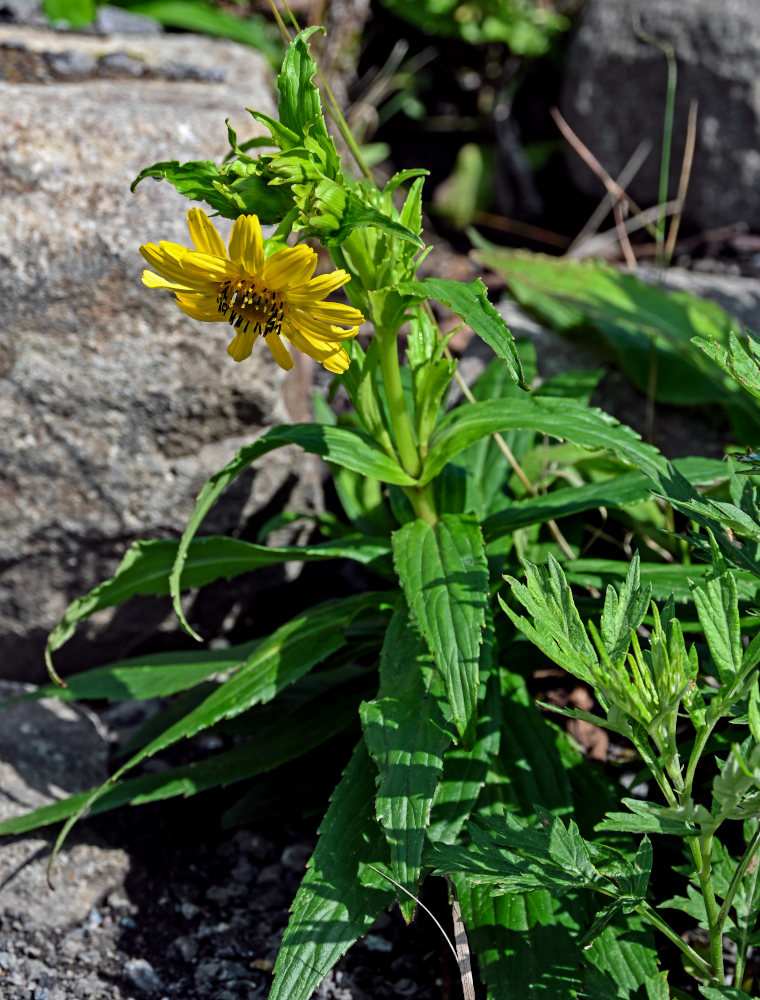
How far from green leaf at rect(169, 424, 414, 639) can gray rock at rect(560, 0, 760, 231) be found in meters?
2.46

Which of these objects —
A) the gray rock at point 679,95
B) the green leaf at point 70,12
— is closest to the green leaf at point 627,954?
the gray rock at point 679,95

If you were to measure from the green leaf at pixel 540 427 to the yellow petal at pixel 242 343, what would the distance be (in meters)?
0.46

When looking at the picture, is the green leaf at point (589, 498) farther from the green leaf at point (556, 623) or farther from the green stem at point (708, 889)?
the green stem at point (708, 889)

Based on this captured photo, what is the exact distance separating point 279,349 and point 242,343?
0.27ft

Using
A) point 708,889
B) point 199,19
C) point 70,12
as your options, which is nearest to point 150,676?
point 708,889

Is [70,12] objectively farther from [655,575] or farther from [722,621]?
[722,621]

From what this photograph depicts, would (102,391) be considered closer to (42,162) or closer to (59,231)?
(59,231)

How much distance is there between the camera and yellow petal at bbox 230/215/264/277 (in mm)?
1418

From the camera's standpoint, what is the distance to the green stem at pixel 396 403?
1.83m

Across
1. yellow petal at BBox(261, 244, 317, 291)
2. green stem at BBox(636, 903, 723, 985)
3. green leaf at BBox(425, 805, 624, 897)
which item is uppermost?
yellow petal at BBox(261, 244, 317, 291)

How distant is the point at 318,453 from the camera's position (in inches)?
74.4

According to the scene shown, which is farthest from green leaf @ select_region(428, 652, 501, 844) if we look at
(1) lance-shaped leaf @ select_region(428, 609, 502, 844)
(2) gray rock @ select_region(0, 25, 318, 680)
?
(2) gray rock @ select_region(0, 25, 318, 680)

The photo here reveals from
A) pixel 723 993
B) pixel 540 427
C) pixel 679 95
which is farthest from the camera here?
pixel 679 95

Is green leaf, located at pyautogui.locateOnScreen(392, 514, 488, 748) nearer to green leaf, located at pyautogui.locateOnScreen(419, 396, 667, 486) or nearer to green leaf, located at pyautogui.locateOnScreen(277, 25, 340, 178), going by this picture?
green leaf, located at pyautogui.locateOnScreen(419, 396, 667, 486)
